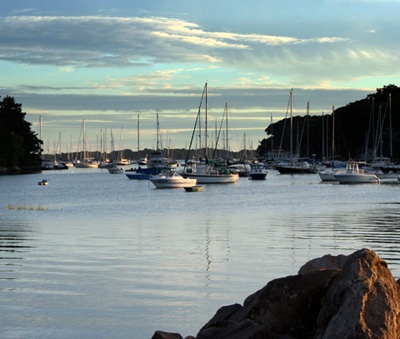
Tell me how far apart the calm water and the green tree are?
12097cm

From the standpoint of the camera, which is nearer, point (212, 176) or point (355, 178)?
point (212, 176)

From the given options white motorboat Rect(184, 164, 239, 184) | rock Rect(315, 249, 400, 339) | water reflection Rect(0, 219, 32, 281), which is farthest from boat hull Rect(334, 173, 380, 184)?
rock Rect(315, 249, 400, 339)

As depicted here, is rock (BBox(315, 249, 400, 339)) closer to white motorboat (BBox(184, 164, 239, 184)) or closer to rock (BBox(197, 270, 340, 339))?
rock (BBox(197, 270, 340, 339))

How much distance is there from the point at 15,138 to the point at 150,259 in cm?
15277

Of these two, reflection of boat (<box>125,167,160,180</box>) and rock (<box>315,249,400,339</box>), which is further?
reflection of boat (<box>125,167,160,180</box>)

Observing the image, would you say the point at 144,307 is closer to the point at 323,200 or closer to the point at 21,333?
the point at 21,333

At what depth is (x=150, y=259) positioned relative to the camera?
26.4m

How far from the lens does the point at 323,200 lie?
229ft

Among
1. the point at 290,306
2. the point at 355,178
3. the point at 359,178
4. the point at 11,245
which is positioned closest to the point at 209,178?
the point at 355,178

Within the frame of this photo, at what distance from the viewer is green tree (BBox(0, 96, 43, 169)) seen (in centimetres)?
17275

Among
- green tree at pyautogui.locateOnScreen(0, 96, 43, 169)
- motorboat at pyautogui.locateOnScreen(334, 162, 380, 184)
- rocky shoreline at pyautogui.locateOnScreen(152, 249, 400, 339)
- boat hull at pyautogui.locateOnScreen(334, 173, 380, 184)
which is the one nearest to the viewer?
rocky shoreline at pyautogui.locateOnScreen(152, 249, 400, 339)

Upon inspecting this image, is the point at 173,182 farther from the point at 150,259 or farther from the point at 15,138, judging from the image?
the point at 15,138

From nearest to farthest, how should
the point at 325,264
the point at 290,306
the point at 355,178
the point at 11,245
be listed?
1. the point at 290,306
2. the point at 325,264
3. the point at 11,245
4. the point at 355,178

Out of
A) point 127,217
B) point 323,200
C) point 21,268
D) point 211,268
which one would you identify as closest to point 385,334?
point 211,268
